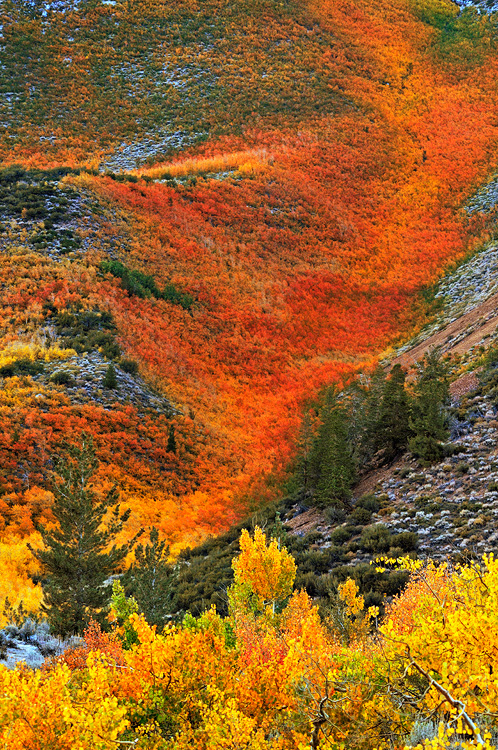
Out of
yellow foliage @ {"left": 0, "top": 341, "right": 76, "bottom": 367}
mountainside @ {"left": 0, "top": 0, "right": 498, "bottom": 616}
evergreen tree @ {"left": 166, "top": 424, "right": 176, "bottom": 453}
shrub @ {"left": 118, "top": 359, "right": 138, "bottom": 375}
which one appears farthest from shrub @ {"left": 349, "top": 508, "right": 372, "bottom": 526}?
yellow foliage @ {"left": 0, "top": 341, "right": 76, "bottom": 367}

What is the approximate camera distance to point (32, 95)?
173 ft

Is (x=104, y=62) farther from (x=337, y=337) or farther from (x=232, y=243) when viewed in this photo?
(x=337, y=337)

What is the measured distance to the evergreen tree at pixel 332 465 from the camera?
14367 mm

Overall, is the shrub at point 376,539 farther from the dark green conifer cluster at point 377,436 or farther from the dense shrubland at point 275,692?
the dense shrubland at point 275,692

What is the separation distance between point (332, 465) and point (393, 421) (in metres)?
2.00

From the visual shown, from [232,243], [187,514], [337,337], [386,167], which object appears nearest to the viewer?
[187,514]

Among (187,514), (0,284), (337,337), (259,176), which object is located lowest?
(187,514)

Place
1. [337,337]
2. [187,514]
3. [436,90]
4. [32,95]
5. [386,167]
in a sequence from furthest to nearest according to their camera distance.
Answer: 1. [436,90]
2. [32,95]
3. [386,167]
4. [337,337]
5. [187,514]

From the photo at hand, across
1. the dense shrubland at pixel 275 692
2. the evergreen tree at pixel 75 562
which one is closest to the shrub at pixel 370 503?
the evergreen tree at pixel 75 562

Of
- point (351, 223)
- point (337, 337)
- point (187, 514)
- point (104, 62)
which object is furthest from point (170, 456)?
point (104, 62)

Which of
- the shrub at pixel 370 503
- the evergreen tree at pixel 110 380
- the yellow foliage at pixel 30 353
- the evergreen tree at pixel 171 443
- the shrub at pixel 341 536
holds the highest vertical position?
the yellow foliage at pixel 30 353

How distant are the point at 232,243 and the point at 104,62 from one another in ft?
112

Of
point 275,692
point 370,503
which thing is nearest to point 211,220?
point 370,503

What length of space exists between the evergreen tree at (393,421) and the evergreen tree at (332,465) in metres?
0.97
